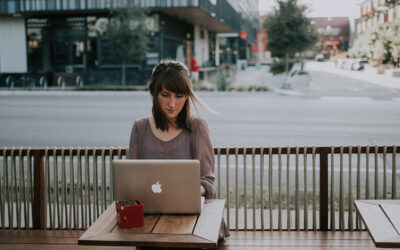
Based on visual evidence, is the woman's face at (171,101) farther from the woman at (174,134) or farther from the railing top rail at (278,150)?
the railing top rail at (278,150)

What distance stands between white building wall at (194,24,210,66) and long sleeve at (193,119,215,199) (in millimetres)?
31912

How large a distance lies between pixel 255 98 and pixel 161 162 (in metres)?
16.8

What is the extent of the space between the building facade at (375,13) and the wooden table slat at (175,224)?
18.7ft

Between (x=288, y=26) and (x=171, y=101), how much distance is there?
21881 millimetres

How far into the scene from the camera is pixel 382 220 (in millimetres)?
2764

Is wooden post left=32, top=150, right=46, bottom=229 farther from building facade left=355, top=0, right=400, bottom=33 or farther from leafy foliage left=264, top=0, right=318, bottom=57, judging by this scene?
leafy foliage left=264, top=0, right=318, bottom=57

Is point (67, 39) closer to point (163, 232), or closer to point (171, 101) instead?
point (171, 101)

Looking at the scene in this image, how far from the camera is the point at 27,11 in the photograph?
2500cm

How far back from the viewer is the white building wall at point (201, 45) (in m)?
35.5

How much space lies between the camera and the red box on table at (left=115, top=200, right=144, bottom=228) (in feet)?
8.55

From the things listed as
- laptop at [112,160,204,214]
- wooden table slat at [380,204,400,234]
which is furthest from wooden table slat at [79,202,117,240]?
wooden table slat at [380,204,400,234]

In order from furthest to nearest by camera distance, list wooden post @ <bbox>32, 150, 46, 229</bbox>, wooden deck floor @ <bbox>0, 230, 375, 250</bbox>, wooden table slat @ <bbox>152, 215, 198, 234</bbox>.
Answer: wooden post @ <bbox>32, 150, 46, 229</bbox> < wooden deck floor @ <bbox>0, 230, 375, 250</bbox> < wooden table slat @ <bbox>152, 215, 198, 234</bbox>

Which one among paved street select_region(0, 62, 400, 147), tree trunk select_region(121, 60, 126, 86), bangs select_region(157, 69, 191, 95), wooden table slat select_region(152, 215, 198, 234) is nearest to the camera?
wooden table slat select_region(152, 215, 198, 234)

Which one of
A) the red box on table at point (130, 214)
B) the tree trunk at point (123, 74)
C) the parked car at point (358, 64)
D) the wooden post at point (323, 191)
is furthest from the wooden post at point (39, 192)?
the tree trunk at point (123, 74)
